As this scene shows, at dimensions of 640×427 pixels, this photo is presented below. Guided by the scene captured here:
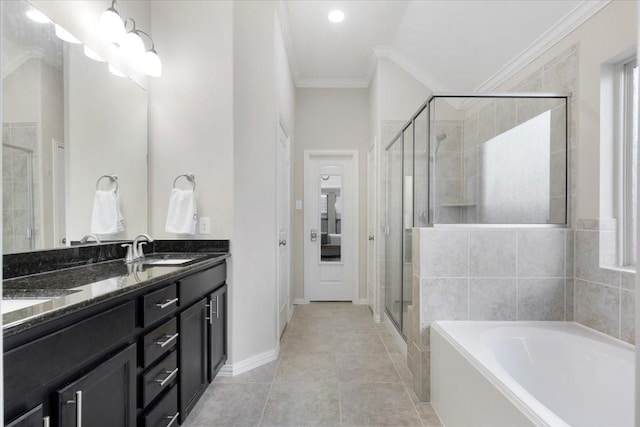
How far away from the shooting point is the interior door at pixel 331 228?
4480 millimetres

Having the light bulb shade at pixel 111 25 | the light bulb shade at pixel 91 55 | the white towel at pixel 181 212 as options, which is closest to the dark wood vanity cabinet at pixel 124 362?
the white towel at pixel 181 212

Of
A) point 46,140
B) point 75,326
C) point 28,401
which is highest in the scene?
point 46,140

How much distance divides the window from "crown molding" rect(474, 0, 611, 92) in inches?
15.0

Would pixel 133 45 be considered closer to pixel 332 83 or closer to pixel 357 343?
pixel 332 83

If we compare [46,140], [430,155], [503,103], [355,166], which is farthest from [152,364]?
[355,166]

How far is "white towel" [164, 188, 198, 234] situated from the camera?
242 centimetres

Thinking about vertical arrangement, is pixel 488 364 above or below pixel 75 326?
below

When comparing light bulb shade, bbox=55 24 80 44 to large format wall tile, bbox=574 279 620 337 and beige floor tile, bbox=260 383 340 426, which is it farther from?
large format wall tile, bbox=574 279 620 337

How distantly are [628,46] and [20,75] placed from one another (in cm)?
295

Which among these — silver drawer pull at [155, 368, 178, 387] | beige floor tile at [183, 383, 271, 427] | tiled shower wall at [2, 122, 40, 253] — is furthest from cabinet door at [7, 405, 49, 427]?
beige floor tile at [183, 383, 271, 427]

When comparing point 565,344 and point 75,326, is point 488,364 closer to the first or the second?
point 565,344

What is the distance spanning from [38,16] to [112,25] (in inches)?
16.8

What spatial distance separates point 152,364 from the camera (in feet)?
5.10

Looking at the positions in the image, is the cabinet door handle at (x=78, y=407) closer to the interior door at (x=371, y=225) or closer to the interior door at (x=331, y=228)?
the interior door at (x=371, y=225)
